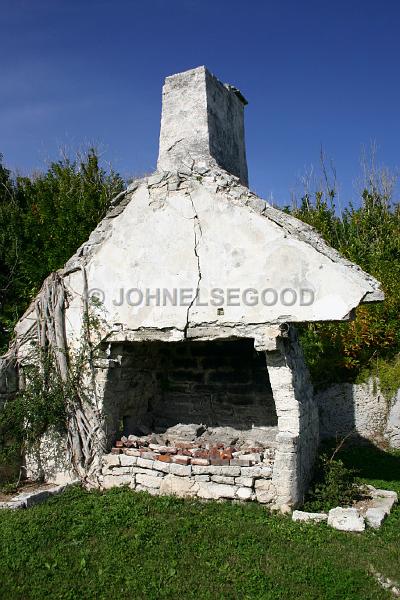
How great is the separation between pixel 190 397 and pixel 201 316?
2.38 metres

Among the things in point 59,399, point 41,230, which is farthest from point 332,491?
point 41,230

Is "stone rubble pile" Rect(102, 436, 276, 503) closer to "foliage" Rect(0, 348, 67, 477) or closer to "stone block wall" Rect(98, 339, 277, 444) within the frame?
"stone block wall" Rect(98, 339, 277, 444)

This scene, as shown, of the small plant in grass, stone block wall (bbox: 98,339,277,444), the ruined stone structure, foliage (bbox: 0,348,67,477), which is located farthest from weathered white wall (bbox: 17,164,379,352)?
the small plant in grass

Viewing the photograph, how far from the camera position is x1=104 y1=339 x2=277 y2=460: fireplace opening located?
6875mm

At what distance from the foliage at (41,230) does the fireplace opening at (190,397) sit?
14.1 ft

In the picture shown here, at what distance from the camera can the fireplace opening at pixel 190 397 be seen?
271 inches

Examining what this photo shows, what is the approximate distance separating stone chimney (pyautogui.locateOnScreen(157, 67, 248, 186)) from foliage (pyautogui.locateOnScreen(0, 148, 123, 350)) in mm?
3412

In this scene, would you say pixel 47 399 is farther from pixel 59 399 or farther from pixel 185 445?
pixel 185 445

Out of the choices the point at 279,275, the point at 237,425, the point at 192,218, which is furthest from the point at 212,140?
the point at 237,425

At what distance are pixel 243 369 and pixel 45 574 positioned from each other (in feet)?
13.7

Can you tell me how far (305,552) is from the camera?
4.64 meters

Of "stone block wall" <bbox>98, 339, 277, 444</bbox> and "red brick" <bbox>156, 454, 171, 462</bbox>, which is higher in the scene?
"stone block wall" <bbox>98, 339, 277, 444</bbox>

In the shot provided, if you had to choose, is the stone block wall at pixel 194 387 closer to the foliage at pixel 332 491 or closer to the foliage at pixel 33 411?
the foliage at pixel 33 411

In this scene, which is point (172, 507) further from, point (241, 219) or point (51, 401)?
point (241, 219)
